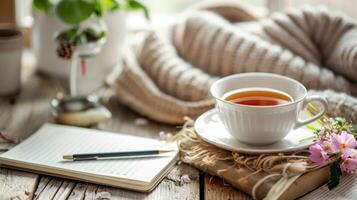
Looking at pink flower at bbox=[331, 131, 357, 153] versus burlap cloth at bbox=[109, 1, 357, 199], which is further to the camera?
burlap cloth at bbox=[109, 1, 357, 199]

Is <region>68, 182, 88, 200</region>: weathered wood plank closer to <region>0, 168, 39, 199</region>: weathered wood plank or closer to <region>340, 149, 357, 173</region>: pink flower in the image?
<region>0, 168, 39, 199</region>: weathered wood plank

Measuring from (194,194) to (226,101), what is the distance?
6.0 inches

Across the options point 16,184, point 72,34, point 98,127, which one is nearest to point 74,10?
point 72,34

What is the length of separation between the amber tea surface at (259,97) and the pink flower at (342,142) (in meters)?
0.10

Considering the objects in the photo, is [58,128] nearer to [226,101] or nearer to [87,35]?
[87,35]

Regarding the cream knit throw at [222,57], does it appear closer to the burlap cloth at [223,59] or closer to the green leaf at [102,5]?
the burlap cloth at [223,59]

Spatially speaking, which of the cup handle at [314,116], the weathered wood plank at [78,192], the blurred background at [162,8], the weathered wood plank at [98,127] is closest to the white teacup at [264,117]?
the cup handle at [314,116]

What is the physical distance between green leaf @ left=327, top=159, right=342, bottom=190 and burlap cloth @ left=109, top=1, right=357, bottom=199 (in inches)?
6.3

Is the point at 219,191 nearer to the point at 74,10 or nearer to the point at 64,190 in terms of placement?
the point at 64,190

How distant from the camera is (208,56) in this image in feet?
4.06

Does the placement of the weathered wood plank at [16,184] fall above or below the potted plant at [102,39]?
below

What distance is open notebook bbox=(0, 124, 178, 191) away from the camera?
2.92 feet

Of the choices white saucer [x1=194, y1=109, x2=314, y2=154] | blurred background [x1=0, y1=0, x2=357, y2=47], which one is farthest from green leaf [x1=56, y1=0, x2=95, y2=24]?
blurred background [x1=0, y1=0, x2=357, y2=47]

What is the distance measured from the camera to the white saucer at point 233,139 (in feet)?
2.93
